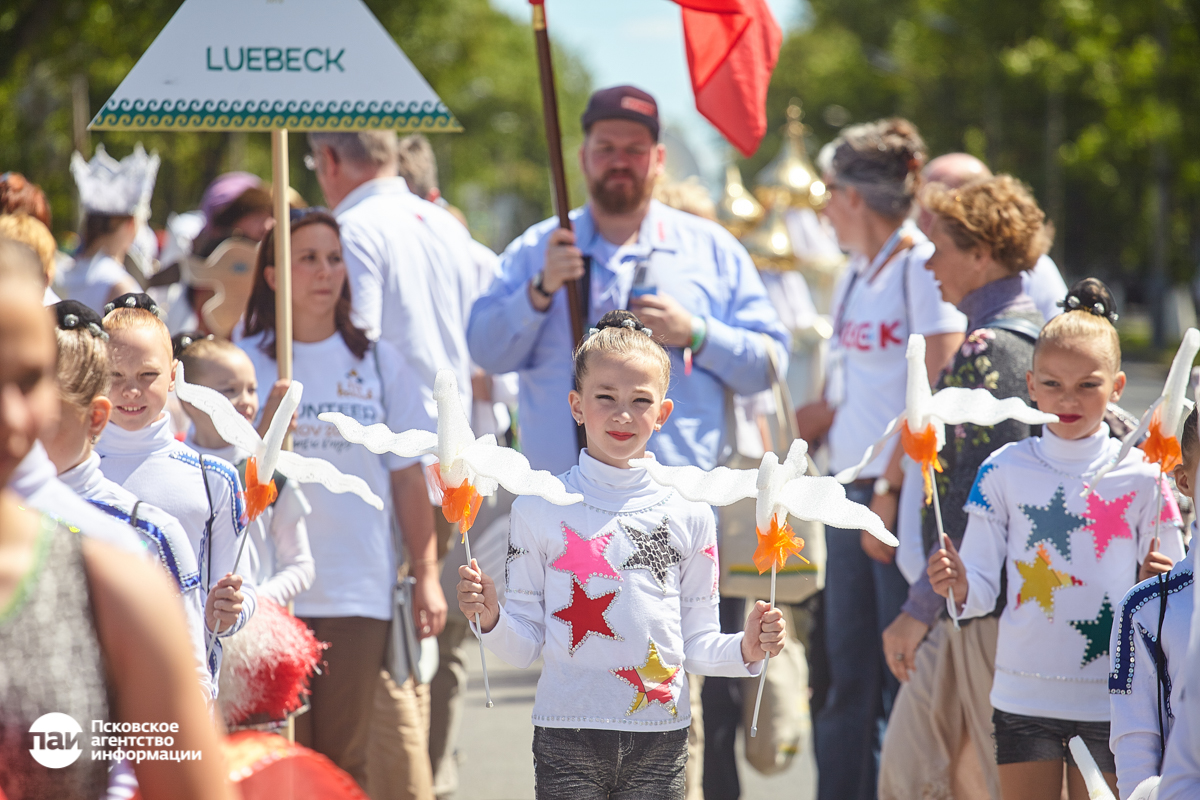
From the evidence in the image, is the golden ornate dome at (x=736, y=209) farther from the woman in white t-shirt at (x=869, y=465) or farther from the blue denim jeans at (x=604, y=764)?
the blue denim jeans at (x=604, y=764)

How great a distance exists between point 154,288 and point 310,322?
254 cm

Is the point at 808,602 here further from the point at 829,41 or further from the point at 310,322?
the point at 829,41

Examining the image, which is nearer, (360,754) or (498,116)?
(360,754)

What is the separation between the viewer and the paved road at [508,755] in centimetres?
506

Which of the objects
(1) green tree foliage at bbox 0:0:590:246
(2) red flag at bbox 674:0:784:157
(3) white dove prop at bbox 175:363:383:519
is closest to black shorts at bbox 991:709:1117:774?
(3) white dove prop at bbox 175:363:383:519

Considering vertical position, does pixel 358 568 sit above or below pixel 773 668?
above

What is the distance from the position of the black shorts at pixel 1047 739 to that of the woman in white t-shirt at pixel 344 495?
5.59 feet

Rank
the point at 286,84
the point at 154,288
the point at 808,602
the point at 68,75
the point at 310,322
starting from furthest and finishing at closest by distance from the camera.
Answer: the point at 68,75 → the point at 154,288 → the point at 808,602 → the point at 310,322 → the point at 286,84

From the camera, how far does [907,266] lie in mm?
4363

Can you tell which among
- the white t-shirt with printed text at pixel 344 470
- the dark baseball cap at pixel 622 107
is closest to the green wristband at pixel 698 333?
→ the dark baseball cap at pixel 622 107

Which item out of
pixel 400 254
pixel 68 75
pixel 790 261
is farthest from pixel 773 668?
pixel 68 75

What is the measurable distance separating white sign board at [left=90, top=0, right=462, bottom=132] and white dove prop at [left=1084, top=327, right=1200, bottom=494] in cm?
207
